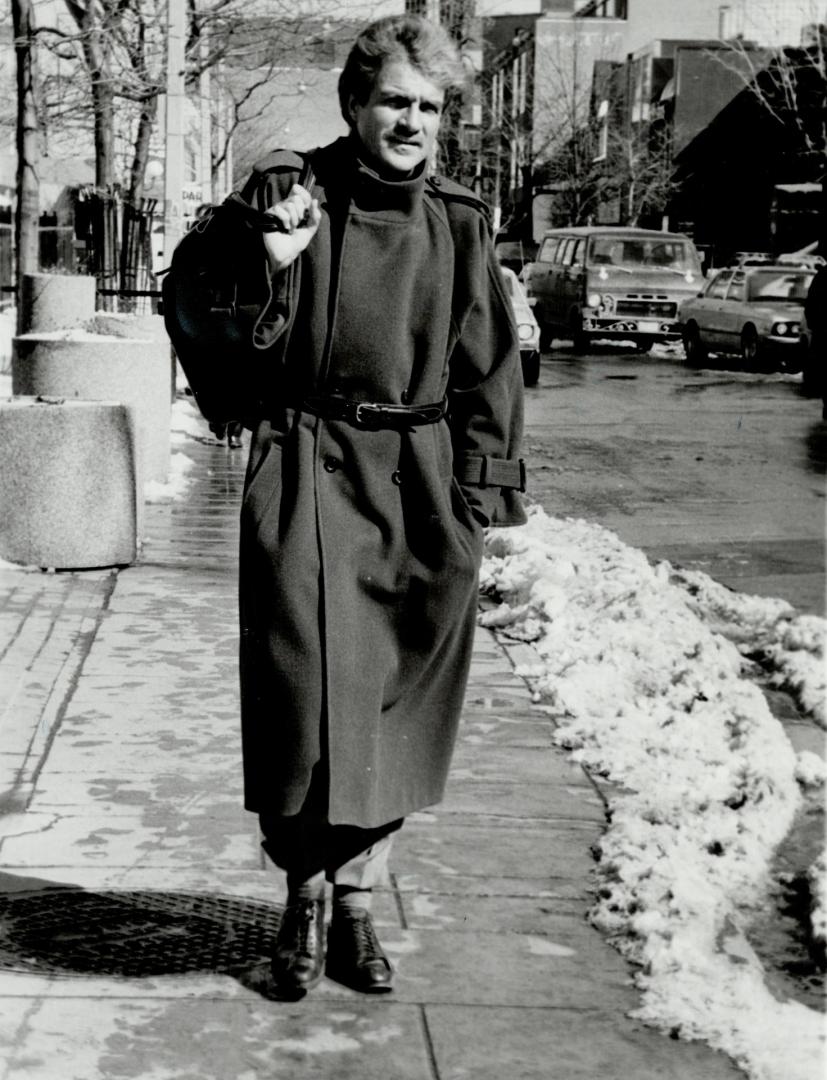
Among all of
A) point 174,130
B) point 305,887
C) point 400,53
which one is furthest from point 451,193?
point 174,130

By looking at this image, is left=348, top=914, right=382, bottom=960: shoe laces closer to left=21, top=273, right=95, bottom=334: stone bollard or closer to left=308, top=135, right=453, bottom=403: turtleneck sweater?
left=308, top=135, right=453, bottom=403: turtleneck sweater

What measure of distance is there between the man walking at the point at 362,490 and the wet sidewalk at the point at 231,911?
8.7 inches

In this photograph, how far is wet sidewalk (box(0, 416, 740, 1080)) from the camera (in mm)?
3518

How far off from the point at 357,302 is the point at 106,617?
4.06 m

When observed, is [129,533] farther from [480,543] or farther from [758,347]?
[758,347]

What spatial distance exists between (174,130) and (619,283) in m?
11.6

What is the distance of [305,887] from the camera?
384 cm

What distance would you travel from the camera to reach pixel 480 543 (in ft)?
12.8

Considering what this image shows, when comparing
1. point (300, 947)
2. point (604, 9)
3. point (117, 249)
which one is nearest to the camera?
point (300, 947)

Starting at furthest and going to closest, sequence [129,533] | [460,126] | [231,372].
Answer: [460,126] < [129,533] < [231,372]

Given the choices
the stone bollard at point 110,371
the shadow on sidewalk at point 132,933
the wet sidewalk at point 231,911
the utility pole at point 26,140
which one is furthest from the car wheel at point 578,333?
the shadow on sidewalk at point 132,933

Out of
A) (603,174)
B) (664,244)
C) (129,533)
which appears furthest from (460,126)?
(129,533)

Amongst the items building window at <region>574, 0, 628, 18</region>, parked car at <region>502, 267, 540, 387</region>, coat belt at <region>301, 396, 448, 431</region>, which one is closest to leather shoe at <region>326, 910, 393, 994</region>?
coat belt at <region>301, 396, 448, 431</region>

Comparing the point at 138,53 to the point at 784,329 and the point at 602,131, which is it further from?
the point at 602,131
